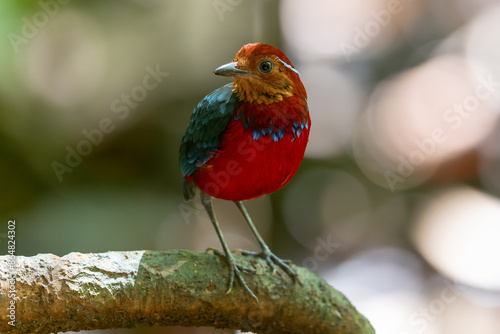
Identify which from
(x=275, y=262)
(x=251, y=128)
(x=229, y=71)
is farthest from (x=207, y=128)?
(x=275, y=262)

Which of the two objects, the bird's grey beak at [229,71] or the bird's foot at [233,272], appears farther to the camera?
the bird's foot at [233,272]

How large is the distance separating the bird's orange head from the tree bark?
80cm

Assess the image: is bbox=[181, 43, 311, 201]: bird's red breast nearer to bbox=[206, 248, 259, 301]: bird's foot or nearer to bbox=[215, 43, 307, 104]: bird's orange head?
bbox=[215, 43, 307, 104]: bird's orange head

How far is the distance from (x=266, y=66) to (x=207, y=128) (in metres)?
0.41

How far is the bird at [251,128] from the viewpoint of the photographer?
2145 mm

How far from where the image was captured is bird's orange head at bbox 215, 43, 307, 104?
2.12 meters

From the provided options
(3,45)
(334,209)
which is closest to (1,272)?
(3,45)

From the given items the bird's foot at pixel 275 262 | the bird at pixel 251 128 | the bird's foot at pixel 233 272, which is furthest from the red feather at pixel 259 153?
the bird's foot at pixel 275 262

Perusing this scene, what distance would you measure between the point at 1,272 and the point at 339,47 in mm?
3492

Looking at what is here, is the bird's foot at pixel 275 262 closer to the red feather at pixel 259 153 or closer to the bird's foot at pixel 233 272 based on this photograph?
the bird's foot at pixel 233 272

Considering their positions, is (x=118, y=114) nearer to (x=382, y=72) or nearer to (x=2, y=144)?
(x=2, y=144)

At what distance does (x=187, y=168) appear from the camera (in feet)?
8.13

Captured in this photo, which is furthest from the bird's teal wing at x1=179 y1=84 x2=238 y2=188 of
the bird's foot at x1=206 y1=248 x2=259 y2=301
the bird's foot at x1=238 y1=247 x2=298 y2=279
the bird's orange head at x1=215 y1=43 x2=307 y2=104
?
the bird's foot at x1=238 y1=247 x2=298 y2=279

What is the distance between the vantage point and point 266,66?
7.00 feet
